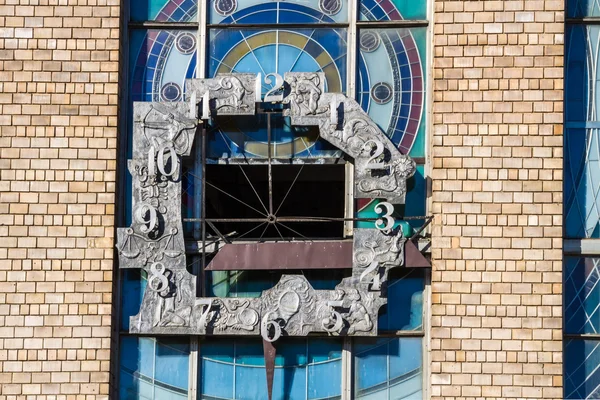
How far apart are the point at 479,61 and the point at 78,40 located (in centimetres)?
452

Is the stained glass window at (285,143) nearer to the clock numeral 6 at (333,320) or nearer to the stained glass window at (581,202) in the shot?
the clock numeral 6 at (333,320)

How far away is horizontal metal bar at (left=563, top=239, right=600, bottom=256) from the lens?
15.4 meters

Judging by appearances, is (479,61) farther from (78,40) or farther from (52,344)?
(52,344)

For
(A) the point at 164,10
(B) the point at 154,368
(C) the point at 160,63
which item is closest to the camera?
(B) the point at 154,368

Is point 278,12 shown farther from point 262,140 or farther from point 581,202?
point 581,202

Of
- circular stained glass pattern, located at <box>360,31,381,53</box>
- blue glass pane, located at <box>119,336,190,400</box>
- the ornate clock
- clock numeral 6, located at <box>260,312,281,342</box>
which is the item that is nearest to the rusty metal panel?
the ornate clock

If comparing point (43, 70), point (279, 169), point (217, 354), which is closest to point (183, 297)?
point (217, 354)

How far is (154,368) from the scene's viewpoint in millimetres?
15344

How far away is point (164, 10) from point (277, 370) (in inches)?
173

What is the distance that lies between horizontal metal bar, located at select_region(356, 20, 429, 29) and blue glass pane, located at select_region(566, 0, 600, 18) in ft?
5.54

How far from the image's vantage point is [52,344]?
14945mm

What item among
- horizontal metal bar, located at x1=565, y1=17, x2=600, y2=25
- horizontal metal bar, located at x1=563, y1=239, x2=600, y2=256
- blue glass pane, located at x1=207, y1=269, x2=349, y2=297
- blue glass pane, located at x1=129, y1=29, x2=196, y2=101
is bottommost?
blue glass pane, located at x1=207, y1=269, x2=349, y2=297

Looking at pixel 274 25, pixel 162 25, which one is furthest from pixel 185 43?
pixel 274 25

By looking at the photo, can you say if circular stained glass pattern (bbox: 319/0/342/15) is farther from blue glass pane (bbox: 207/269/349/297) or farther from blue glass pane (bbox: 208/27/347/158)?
blue glass pane (bbox: 207/269/349/297)
